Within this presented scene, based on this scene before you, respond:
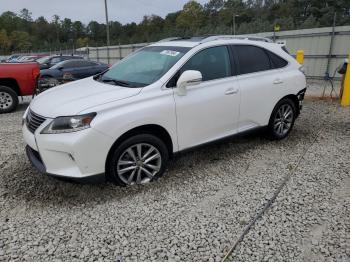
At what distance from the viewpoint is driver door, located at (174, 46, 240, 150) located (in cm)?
401

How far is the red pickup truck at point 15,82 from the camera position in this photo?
8.30 meters

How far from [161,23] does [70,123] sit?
89.8 m

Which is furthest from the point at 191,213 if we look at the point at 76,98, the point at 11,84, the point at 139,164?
the point at 11,84

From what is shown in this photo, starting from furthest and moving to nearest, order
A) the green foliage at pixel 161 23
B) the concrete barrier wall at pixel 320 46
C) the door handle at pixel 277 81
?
the green foliage at pixel 161 23
the concrete barrier wall at pixel 320 46
the door handle at pixel 277 81

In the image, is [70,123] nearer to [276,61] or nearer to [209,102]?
[209,102]

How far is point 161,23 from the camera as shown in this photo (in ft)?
289

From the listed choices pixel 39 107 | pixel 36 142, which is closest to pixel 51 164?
pixel 36 142

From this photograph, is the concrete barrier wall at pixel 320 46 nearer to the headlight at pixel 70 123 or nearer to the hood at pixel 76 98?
the hood at pixel 76 98

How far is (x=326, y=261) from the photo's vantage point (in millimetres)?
2689

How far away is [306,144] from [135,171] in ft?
10.4

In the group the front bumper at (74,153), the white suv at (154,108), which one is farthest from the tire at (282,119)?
the front bumper at (74,153)

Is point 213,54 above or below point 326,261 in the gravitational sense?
above

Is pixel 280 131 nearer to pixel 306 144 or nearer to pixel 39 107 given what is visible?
pixel 306 144

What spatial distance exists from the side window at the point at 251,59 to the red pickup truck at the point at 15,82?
5.93 meters
